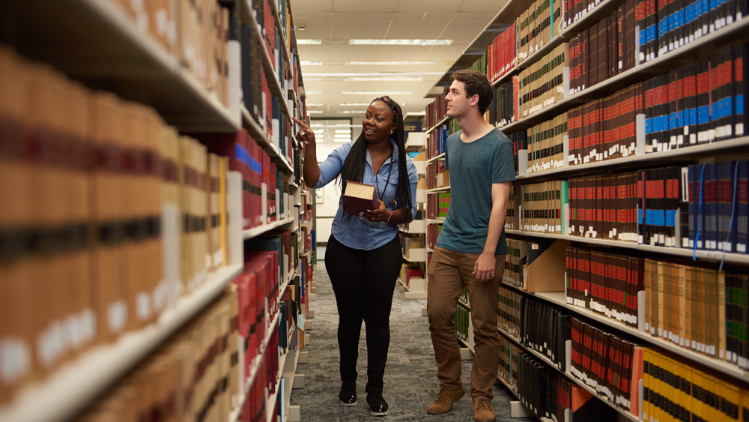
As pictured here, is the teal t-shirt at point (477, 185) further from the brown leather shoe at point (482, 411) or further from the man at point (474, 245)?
the brown leather shoe at point (482, 411)

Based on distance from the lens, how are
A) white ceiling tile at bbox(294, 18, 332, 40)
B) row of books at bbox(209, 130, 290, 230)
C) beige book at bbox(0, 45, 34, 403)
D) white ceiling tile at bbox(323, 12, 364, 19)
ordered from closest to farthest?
beige book at bbox(0, 45, 34, 403) < row of books at bbox(209, 130, 290, 230) < white ceiling tile at bbox(323, 12, 364, 19) < white ceiling tile at bbox(294, 18, 332, 40)

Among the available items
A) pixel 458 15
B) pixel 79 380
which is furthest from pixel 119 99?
pixel 458 15

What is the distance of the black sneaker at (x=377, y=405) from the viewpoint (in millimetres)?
2338

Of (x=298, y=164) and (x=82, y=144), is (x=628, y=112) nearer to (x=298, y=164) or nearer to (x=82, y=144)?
(x=82, y=144)

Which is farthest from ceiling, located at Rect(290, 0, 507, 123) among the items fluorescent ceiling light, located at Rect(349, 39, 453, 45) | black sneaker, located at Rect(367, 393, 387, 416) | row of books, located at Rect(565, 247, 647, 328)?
black sneaker, located at Rect(367, 393, 387, 416)

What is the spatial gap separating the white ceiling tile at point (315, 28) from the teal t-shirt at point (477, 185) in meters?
3.76

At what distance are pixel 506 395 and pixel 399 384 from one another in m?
0.63

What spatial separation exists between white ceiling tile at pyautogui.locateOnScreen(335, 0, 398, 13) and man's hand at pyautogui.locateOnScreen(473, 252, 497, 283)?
373 cm

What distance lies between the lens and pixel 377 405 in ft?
7.69

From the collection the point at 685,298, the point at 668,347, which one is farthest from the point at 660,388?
the point at 685,298

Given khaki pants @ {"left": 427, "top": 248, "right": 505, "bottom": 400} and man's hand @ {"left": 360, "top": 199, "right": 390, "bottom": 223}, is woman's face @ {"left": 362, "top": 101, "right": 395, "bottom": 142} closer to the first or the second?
man's hand @ {"left": 360, "top": 199, "right": 390, "bottom": 223}

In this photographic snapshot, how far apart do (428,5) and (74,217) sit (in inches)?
207

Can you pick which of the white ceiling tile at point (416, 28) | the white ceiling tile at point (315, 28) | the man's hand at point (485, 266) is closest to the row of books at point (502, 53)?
the man's hand at point (485, 266)

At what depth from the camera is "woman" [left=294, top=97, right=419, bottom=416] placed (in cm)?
225
